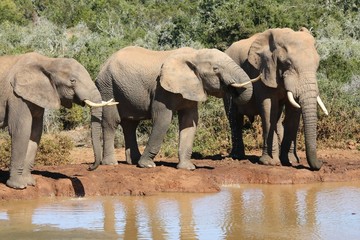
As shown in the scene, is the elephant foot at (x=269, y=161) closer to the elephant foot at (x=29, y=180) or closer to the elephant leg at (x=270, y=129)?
the elephant leg at (x=270, y=129)

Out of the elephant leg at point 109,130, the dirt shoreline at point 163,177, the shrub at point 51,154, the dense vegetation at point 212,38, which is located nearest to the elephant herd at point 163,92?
the elephant leg at point 109,130

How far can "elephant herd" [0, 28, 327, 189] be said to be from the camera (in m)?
11.2

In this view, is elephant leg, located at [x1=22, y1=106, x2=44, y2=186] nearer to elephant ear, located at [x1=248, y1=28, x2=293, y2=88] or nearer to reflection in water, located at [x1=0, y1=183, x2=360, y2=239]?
reflection in water, located at [x1=0, y1=183, x2=360, y2=239]

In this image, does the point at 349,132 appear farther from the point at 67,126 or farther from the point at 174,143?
the point at 67,126

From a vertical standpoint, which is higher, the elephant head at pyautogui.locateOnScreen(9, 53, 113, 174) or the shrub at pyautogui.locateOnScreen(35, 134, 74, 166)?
the elephant head at pyautogui.locateOnScreen(9, 53, 113, 174)

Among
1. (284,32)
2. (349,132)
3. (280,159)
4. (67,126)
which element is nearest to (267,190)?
(280,159)

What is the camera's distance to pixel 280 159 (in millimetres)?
14203

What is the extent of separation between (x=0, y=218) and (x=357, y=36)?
19.5 meters

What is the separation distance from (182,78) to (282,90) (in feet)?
6.17

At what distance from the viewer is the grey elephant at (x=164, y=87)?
12695mm

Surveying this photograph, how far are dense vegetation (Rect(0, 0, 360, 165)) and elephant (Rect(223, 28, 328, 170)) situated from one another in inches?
79.0

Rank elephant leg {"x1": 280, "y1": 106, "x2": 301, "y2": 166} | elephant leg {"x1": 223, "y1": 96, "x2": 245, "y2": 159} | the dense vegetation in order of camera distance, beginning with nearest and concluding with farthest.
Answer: elephant leg {"x1": 280, "y1": 106, "x2": 301, "y2": 166} < elephant leg {"x1": 223, "y1": 96, "x2": 245, "y2": 159} < the dense vegetation

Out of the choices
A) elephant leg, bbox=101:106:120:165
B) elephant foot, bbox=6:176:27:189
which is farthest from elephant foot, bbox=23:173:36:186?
elephant leg, bbox=101:106:120:165

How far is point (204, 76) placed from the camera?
12.8 meters
